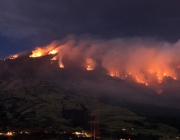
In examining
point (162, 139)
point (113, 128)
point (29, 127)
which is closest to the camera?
point (162, 139)

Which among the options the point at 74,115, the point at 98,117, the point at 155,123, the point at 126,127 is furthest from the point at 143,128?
the point at 74,115

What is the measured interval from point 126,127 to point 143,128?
880cm

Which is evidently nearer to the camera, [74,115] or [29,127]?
[29,127]

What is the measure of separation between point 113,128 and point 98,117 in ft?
117

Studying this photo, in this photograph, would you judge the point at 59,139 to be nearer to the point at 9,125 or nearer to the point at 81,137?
the point at 81,137

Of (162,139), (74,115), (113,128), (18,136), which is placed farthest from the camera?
(74,115)

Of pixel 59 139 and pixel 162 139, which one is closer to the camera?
pixel 59 139

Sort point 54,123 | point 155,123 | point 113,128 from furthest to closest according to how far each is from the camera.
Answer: point 155,123 → point 54,123 → point 113,128

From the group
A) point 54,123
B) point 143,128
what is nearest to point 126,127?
point 143,128

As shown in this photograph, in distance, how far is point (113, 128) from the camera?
16050 centimetres

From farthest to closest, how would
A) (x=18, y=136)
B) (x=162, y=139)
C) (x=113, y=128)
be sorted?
1. (x=113, y=128)
2. (x=162, y=139)
3. (x=18, y=136)

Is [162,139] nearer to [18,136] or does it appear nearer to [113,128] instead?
[113,128]

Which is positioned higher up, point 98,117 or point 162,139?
point 98,117

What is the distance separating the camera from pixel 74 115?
199 meters
